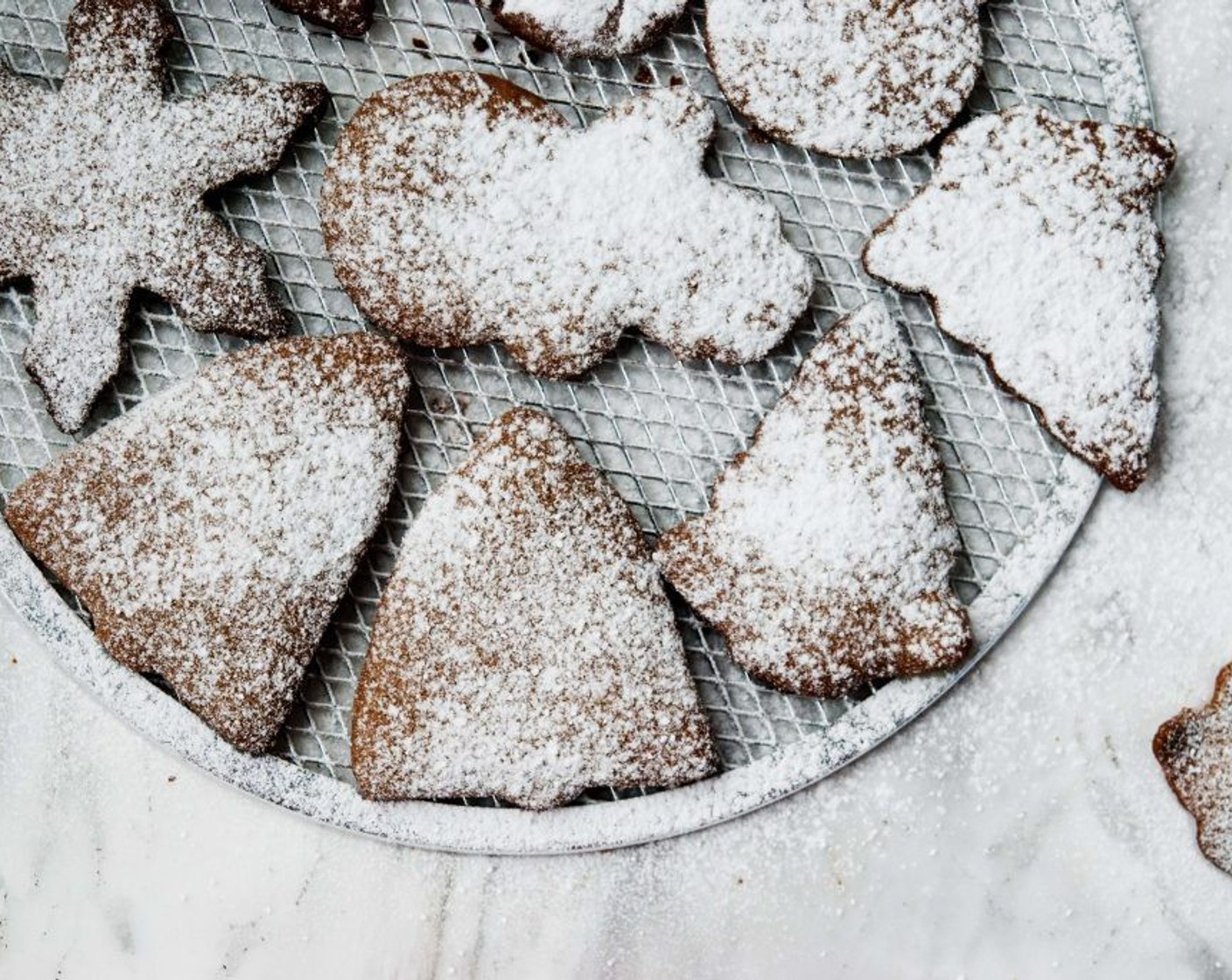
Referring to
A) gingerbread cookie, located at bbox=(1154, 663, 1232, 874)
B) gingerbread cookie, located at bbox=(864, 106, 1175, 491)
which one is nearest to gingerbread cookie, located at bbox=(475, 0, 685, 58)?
gingerbread cookie, located at bbox=(864, 106, 1175, 491)

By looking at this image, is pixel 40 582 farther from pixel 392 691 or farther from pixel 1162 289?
pixel 1162 289

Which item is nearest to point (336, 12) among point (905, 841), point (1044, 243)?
→ point (1044, 243)

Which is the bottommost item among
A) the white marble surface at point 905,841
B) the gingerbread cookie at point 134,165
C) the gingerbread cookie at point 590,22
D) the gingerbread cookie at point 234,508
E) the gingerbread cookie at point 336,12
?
the white marble surface at point 905,841

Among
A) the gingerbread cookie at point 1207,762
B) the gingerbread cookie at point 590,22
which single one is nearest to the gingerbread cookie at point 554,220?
the gingerbread cookie at point 590,22

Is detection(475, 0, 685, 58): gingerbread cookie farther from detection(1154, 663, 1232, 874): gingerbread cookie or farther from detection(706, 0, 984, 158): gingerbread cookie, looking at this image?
detection(1154, 663, 1232, 874): gingerbread cookie

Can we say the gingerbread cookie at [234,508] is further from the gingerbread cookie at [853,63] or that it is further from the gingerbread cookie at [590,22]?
the gingerbread cookie at [853,63]

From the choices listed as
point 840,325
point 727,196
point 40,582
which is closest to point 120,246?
point 40,582
